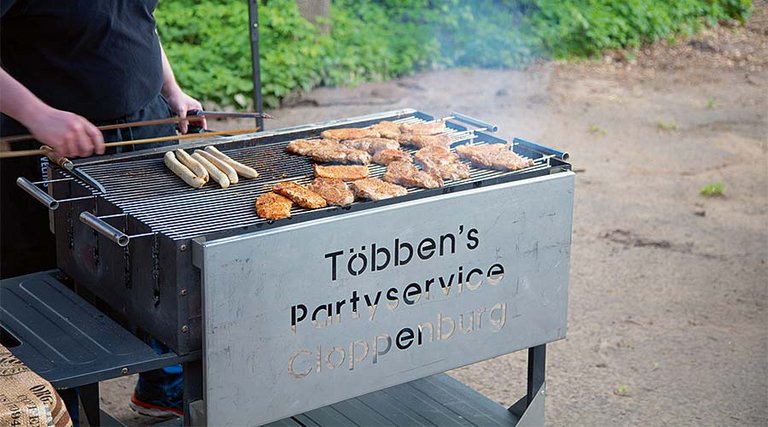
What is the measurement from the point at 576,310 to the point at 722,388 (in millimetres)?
908

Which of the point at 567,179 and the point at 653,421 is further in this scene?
the point at 653,421

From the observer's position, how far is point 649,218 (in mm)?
6031

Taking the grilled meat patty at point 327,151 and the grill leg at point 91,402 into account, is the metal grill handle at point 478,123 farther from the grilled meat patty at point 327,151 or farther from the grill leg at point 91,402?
the grill leg at point 91,402

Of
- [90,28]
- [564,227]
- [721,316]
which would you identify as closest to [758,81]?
[721,316]

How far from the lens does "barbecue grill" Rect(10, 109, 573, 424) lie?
8.33 ft

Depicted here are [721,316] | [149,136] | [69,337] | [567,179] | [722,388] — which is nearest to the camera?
[69,337]

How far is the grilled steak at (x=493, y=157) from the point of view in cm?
308

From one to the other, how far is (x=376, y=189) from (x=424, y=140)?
0.54 meters

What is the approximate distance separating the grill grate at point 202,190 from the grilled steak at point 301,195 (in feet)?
0.08

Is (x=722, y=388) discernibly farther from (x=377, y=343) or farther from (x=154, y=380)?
(x=154, y=380)

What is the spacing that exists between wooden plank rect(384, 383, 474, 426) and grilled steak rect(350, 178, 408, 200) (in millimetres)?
939

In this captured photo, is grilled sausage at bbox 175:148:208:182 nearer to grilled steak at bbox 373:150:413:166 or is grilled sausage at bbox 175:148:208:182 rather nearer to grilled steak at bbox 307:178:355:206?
grilled steak at bbox 307:178:355:206

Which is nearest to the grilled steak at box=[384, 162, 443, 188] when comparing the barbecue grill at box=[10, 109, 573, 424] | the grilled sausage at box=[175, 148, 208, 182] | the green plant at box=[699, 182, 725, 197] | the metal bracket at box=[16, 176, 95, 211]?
the barbecue grill at box=[10, 109, 573, 424]

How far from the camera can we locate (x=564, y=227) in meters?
3.11
